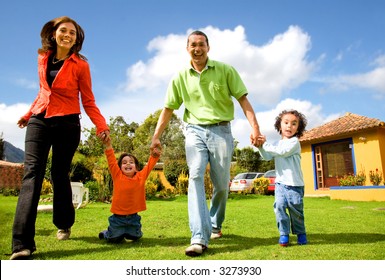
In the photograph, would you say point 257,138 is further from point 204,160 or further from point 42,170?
point 42,170

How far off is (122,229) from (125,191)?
14.0 inches

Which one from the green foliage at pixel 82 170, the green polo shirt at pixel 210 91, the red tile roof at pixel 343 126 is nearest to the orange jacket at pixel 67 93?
the green polo shirt at pixel 210 91

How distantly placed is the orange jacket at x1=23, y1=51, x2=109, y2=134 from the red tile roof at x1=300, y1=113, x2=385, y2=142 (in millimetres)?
11822

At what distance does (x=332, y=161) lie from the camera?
49.8ft

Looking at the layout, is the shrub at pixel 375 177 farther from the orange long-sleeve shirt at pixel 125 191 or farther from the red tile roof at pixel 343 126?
the orange long-sleeve shirt at pixel 125 191

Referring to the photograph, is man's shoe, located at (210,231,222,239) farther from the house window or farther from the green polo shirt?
the house window

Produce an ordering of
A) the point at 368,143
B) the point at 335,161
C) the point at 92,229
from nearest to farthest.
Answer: the point at 92,229 < the point at 368,143 < the point at 335,161

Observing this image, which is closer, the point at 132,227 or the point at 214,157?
the point at 214,157

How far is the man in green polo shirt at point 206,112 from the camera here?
302 cm

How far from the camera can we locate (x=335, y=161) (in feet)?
49.3

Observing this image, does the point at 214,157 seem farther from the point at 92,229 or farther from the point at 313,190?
the point at 313,190

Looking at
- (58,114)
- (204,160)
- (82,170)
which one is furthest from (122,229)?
(82,170)
